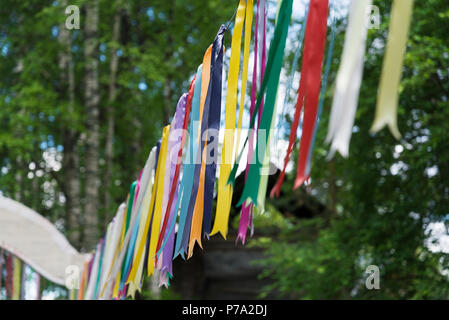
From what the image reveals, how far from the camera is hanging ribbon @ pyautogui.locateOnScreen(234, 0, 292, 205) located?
172 cm

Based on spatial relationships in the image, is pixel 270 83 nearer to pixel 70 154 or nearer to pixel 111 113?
pixel 111 113

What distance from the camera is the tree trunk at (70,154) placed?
9.32m

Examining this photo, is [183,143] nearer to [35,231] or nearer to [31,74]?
[35,231]

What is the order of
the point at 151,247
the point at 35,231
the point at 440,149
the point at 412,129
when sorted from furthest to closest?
the point at 412,129, the point at 440,149, the point at 35,231, the point at 151,247

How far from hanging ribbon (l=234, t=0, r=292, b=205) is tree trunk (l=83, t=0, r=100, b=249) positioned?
654 centimetres

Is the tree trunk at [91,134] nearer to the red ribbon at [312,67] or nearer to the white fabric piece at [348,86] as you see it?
the red ribbon at [312,67]

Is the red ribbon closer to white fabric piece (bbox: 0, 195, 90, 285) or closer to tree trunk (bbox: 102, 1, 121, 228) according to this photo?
white fabric piece (bbox: 0, 195, 90, 285)

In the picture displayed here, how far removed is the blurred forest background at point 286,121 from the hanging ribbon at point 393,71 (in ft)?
16.0

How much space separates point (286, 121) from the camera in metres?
8.11

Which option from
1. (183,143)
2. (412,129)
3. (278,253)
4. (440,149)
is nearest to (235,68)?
(183,143)

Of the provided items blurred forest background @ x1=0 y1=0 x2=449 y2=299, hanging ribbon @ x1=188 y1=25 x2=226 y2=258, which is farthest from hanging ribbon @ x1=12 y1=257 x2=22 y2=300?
blurred forest background @ x1=0 y1=0 x2=449 y2=299

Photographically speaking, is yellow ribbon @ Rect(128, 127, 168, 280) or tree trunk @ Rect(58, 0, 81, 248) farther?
tree trunk @ Rect(58, 0, 81, 248)
